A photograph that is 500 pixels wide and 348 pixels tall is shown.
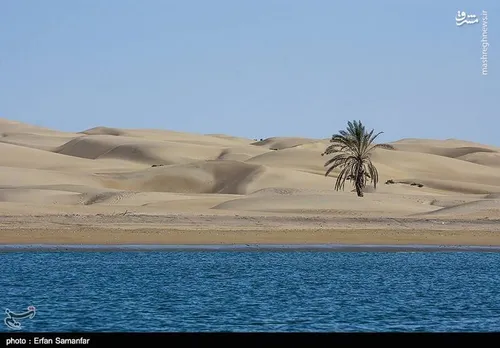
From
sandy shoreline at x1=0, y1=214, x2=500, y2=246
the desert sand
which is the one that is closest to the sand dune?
the desert sand

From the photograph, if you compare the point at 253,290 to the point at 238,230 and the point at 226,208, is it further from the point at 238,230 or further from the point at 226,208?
the point at 226,208

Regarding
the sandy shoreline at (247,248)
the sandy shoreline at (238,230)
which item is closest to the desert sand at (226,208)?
the sandy shoreline at (238,230)

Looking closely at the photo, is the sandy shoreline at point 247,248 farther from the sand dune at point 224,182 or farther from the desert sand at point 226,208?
the sand dune at point 224,182

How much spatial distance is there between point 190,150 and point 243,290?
138602 mm

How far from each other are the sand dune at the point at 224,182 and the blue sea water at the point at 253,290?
18976 mm

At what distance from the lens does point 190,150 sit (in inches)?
6565

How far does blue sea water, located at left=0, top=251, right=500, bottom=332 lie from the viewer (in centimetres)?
2184

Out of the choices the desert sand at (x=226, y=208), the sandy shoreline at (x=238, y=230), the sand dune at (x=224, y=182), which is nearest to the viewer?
the sandy shoreline at (x=238, y=230)

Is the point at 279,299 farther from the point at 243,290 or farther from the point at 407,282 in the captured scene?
the point at 407,282

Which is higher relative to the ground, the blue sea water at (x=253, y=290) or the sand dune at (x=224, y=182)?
the sand dune at (x=224, y=182)

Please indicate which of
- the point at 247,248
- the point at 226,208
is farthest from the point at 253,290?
the point at 226,208

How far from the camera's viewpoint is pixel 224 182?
101 metres

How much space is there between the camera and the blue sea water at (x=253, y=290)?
71.7 ft

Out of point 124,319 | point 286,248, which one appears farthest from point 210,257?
point 124,319
